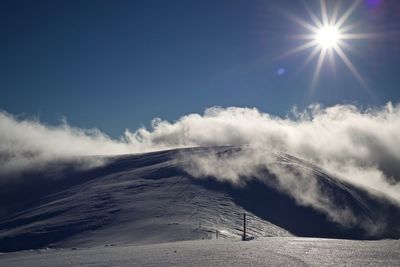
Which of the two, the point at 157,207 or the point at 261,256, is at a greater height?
the point at 157,207

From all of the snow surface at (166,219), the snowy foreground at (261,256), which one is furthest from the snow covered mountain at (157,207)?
the snowy foreground at (261,256)

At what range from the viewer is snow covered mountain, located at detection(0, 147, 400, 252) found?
262 feet

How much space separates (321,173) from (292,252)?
13813cm

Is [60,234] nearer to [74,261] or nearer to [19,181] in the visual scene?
[74,261]

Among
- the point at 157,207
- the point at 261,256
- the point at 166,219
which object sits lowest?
the point at 261,256

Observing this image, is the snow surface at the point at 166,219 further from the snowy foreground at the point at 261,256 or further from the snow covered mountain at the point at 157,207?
the snow covered mountain at the point at 157,207

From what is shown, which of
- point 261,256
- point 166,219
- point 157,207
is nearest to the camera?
point 261,256

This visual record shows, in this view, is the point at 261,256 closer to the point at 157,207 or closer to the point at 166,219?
the point at 166,219

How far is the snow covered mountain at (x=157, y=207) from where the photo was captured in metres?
79.8

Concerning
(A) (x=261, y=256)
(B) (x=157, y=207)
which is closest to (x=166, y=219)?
(B) (x=157, y=207)

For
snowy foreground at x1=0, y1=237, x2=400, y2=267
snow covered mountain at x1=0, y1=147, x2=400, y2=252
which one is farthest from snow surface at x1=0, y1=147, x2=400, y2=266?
snow covered mountain at x1=0, y1=147, x2=400, y2=252

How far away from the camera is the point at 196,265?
18.1 m

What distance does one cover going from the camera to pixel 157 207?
97750 millimetres

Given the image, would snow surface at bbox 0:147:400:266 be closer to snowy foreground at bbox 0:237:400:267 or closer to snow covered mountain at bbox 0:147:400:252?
snowy foreground at bbox 0:237:400:267
